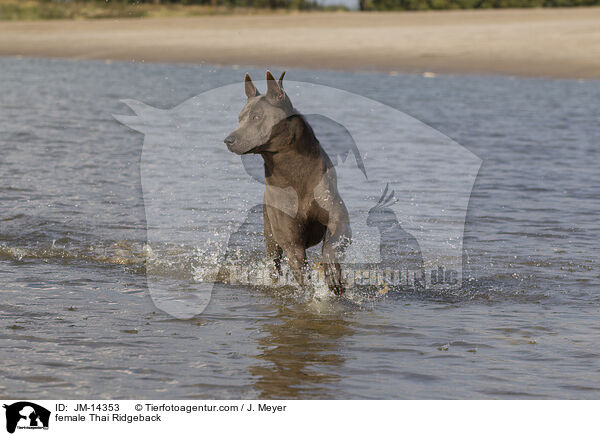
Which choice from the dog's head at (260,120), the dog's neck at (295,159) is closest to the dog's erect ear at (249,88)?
the dog's head at (260,120)

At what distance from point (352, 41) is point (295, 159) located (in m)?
25.2

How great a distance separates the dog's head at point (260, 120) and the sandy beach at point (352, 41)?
20272 mm

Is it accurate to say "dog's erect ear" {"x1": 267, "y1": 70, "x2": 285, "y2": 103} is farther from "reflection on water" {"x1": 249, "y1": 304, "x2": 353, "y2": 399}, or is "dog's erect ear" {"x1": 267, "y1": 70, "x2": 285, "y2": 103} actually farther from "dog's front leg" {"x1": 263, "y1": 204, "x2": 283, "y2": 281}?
"reflection on water" {"x1": 249, "y1": 304, "x2": 353, "y2": 399}

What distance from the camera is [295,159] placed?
652 centimetres

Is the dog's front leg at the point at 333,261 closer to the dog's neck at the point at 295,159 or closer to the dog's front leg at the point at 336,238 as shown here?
the dog's front leg at the point at 336,238

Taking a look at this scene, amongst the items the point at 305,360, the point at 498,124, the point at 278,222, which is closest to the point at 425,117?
the point at 498,124

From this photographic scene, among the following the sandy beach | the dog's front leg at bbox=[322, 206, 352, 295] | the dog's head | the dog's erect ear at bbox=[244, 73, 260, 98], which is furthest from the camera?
the sandy beach

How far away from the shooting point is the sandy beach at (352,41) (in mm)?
27109

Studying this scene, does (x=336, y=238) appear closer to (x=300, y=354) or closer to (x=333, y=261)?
(x=333, y=261)

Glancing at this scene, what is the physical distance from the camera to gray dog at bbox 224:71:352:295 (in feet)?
20.7

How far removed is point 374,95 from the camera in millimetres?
21484

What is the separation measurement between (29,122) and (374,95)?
8447 mm
